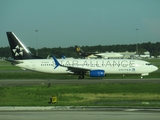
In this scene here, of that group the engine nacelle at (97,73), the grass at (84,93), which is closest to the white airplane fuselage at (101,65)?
the engine nacelle at (97,73)

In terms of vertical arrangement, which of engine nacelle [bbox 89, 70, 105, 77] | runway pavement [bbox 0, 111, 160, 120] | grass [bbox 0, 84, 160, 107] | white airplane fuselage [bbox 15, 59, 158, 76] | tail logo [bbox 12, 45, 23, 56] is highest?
tail logo [bbox 12, 45, 23, 56]

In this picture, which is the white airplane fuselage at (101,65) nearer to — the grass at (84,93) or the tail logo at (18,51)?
the tail logo at (18,51)

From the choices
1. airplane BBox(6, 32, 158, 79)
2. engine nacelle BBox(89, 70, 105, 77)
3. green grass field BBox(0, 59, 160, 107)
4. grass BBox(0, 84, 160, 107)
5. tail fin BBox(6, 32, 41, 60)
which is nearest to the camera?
grass BBox(0, 84, 160, 107)

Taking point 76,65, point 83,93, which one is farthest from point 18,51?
point 83,93

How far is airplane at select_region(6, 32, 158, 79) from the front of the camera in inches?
1763

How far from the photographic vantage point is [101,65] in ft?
148

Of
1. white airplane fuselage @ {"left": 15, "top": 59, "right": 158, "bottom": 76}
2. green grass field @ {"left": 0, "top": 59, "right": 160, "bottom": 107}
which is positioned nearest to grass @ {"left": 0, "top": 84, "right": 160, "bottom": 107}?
green grass field @ {"left": 0, "top": 59, "right": 160, "bottom": 107}

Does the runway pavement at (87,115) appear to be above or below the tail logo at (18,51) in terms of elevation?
below

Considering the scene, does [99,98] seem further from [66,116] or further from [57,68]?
[57,68]

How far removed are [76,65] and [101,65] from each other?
10.4ft

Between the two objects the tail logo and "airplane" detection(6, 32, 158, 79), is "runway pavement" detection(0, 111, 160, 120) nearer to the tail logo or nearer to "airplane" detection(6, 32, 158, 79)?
"airplane" detection(6, 32, 158, 79)

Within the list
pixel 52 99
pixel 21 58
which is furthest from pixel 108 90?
A: pixel 21 58

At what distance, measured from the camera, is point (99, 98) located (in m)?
26.3

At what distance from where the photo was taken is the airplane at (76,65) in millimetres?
44781
